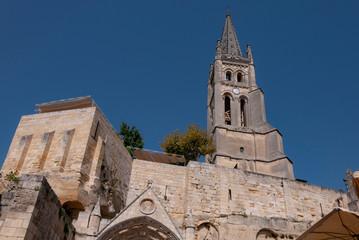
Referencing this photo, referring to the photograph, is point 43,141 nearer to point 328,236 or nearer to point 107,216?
point 107,216

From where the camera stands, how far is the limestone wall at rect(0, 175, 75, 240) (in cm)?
752

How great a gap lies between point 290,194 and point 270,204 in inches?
65.7

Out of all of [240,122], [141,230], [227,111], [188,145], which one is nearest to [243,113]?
[227,111]

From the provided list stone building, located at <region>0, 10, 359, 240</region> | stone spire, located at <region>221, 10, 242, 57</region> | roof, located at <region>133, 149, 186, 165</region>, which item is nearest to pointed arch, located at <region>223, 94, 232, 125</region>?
stone spire, located at <region>221, 10, 242, 57</region>

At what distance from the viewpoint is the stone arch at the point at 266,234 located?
53.9ft

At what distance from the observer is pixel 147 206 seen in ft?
44.0

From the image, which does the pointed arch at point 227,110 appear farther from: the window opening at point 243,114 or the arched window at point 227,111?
the window opening at point 243,114

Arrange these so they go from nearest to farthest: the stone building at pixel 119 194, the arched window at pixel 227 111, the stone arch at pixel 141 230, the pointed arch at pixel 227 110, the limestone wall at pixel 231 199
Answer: the stone building at pixel 119 194
the stone arch at pixel 141 230
the limestone wall at pixel 231 199
the pointed arch at pixel 227 110
the arched window at pixel 227 111

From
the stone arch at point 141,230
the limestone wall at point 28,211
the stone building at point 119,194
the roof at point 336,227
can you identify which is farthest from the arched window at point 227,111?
the roof at point 336,227

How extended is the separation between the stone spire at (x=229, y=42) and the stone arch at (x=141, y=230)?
28.0 meters

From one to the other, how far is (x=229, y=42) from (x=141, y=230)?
1235 inches

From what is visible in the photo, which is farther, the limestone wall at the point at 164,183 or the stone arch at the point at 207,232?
the limestone wall at the point at 164,183

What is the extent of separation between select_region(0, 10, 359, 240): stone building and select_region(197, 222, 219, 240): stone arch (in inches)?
1.9

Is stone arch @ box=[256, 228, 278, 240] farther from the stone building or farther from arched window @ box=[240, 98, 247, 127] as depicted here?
arched window @ box=[240, 98, 247, 127]
